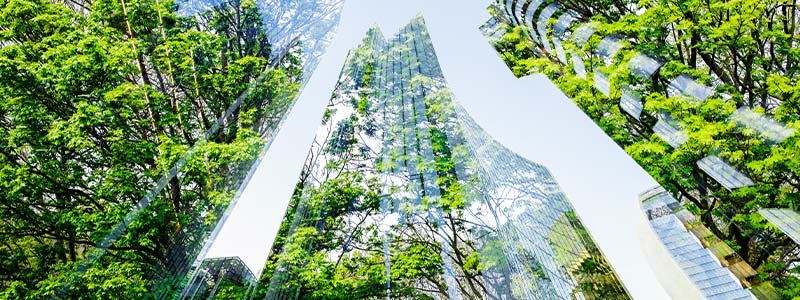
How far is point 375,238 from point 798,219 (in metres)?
4.26

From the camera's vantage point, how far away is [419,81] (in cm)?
664

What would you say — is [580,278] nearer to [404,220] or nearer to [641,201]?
[641,201]
